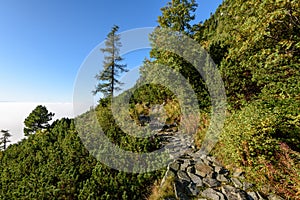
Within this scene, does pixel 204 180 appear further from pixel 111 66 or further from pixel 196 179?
pixel 111 66

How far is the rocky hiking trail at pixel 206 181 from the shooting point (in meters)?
3.39

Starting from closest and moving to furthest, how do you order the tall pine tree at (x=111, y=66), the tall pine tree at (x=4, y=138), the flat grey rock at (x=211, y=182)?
1. the flat grey rock at (x=211, y=182)
2. the tall pine tree at (x=111, y=66)
3. the tall pine tree at (x=4, y=138)

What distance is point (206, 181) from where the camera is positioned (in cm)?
382

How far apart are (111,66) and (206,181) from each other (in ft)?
47.5

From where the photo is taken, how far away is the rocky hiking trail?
339 centimetres

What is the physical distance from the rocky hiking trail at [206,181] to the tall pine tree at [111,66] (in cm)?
1247

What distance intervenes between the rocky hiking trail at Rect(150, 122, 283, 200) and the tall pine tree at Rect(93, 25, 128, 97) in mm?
12472

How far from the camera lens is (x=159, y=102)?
998 centimetres

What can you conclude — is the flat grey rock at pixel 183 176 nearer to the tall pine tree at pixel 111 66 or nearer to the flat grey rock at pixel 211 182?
the flat grey rock at pixel 211 182

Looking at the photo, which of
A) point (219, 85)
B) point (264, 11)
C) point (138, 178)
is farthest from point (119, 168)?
point (264, 11)

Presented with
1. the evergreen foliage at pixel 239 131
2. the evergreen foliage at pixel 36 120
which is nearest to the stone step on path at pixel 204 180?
the evergreen foliage at pixel 239 131

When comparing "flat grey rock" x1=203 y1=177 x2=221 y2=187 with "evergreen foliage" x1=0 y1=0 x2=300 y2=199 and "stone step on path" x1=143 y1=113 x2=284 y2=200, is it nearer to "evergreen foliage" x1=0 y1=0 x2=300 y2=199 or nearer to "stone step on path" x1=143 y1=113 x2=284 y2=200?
"stone step on path" x1=143 y1=113 x2=284 y2=200

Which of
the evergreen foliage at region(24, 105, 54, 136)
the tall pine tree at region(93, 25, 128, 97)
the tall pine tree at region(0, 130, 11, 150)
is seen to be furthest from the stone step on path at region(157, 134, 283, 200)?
the tall pine tree at region(0, 130, 11, 150)

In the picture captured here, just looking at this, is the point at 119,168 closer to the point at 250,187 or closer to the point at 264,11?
the point at 250,187
